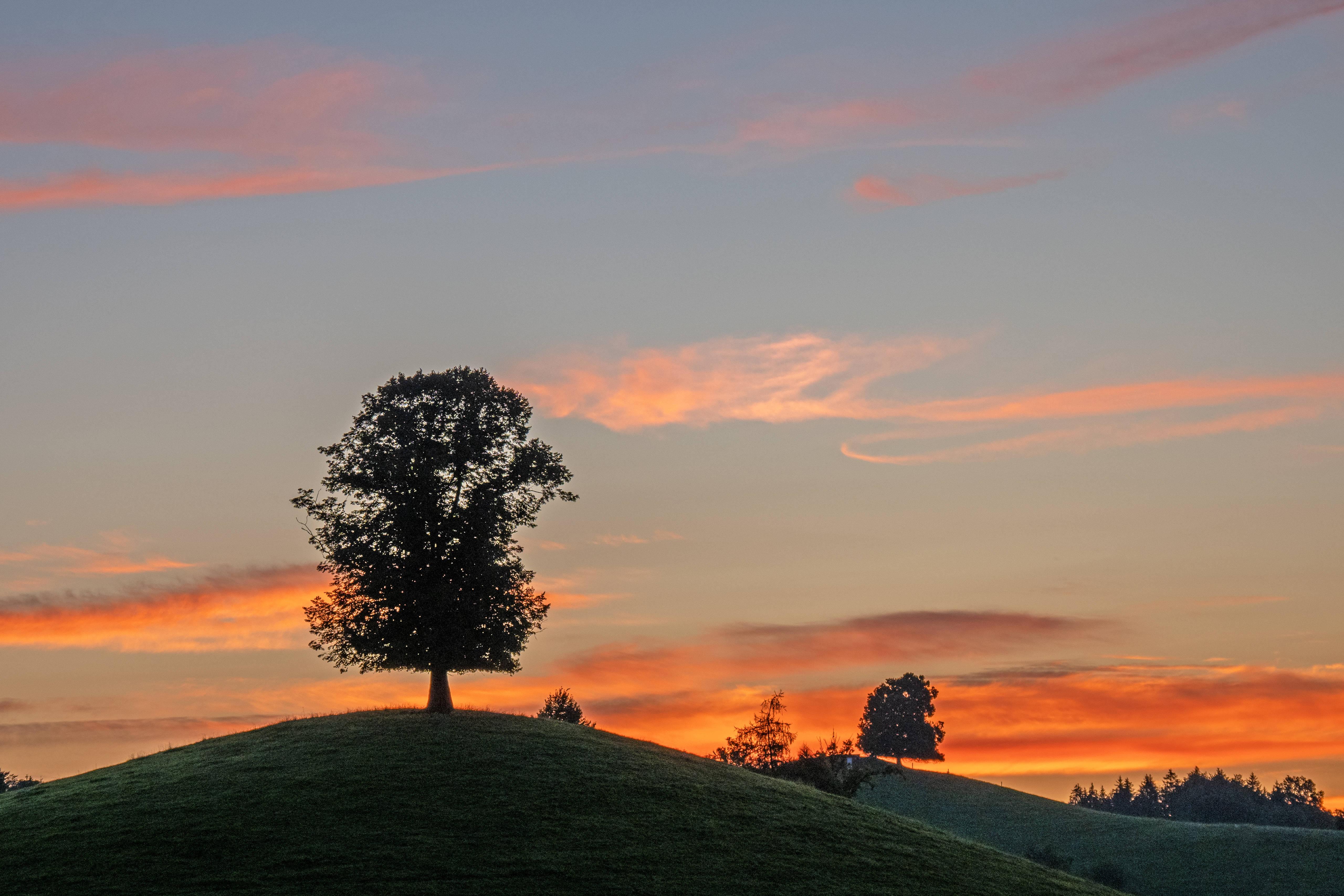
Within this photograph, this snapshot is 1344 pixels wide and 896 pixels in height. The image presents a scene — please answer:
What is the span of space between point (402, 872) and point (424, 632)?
22.2 meters

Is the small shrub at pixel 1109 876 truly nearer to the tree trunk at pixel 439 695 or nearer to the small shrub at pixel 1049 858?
the small shrub at pixel 1049 858

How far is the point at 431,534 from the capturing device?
63406mm

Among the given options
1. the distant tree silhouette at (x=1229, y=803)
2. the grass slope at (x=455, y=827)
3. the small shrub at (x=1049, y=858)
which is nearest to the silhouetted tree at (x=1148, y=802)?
the distant tree silhouette at (x=1229, y=803)

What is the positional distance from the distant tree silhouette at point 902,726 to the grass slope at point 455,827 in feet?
366

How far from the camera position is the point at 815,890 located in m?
44.0

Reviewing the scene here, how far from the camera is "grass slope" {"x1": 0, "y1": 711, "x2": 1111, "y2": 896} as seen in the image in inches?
1639

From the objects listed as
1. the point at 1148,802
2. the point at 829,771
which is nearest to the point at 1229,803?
the point at 1148,802

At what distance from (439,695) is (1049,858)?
6190 centimetres

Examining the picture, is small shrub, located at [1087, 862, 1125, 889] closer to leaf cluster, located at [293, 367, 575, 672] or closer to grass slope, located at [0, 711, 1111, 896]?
grass slope, located at [0, 711, 1111, 896]

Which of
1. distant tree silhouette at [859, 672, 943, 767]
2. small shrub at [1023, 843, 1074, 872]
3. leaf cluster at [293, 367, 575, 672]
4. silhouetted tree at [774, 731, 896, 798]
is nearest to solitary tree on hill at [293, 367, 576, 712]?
leaf cluster at [293, 367, 575, 672]

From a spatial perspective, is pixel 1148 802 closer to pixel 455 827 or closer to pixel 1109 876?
pixel 1109 876

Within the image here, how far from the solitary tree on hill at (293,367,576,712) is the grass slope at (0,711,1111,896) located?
4.34m

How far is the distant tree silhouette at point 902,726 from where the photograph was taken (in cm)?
16938

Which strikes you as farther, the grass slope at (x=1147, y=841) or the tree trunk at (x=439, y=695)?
the grass slope at (x=1147, y=841)
